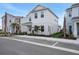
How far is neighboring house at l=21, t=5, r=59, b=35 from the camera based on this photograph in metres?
20.5

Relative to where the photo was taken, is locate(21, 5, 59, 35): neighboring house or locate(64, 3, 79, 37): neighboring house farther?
locate(21, 5, 59, 35): neighboring house

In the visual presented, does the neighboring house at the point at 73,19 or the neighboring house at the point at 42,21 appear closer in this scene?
the neighboring house at the point at 73,19

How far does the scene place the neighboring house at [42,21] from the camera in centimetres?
2054

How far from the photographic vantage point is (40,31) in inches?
817

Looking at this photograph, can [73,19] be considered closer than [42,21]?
Yes

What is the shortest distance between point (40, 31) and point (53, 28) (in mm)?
1876

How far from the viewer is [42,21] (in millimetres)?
20859
